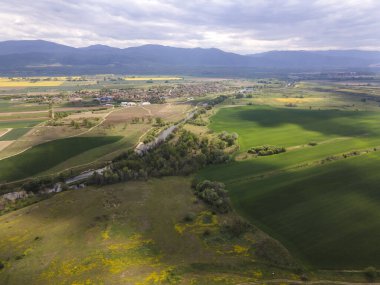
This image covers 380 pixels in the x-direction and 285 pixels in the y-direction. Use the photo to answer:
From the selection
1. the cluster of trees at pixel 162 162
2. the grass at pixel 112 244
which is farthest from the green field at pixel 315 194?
the grass at pixel 112 244

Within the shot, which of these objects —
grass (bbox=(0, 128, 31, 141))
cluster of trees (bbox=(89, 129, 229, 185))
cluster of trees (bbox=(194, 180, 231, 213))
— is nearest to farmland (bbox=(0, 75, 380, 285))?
cluster of trees (bbox=(89, 129, 229, 185))

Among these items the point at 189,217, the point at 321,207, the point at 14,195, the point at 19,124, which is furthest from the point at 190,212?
the point at 19,124

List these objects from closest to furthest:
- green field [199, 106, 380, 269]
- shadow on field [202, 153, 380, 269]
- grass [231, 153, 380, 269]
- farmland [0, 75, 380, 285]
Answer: farmland [0, 75, 380, 285] < grass [231, 153, 380, 269] < shadow on field [202, 153, 380, 269] < green field [199, 106, 380, 269]

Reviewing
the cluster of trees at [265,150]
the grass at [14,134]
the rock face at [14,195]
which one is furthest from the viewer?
the grass at [14,134]

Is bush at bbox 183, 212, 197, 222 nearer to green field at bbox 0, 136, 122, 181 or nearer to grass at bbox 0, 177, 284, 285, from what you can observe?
grass at bbox 0, 177, 284, 285

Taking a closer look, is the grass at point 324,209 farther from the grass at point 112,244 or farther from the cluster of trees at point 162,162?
the cluster of trees at point 162,162

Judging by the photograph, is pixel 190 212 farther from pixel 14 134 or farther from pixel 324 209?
pixel 14 134

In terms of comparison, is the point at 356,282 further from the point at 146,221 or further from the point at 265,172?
the point at 265,172
